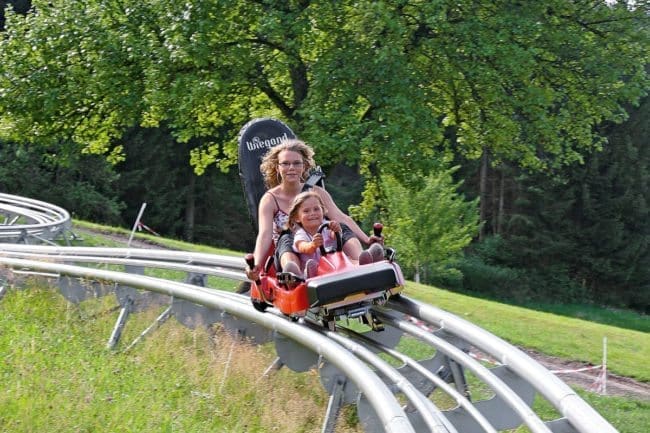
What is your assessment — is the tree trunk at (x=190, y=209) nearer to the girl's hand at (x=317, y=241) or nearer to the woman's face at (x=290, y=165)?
the woman's face at (x=290, y=165)

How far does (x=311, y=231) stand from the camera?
21.6 feet

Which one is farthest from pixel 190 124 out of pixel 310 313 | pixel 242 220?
pixel 242 220

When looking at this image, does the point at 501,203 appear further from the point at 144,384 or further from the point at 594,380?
the point at 144,384

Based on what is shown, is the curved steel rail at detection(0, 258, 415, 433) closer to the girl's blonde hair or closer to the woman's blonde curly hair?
the girl's blonde hair

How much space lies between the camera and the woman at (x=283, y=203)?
681 cm

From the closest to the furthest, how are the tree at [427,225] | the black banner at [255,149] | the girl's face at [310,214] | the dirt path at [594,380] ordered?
1. the girl's face at [310,214]
2. the black banner at [255,149]
3. the dirt path at [594,380]
4. the tree at [427,225]

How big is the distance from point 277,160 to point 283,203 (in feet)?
1.44

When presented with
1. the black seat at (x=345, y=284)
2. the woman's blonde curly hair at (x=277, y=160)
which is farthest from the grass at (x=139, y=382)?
the woman's blonde curly hair at (x=277, y=160)

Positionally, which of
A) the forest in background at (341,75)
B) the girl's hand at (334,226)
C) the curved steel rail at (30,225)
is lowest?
the curved steel rail at (30,225)

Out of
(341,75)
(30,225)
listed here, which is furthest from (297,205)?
(30,225)

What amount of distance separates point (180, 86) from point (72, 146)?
2924mm

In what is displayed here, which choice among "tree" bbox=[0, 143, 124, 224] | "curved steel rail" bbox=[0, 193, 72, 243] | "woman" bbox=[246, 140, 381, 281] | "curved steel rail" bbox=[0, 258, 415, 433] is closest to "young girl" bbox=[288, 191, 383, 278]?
"woman" bbox=[246, 140, 381, 281]

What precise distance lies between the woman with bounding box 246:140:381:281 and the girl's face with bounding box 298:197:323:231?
165 mm

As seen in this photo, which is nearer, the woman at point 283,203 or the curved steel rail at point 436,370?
the curved steel rail at point 436,370
